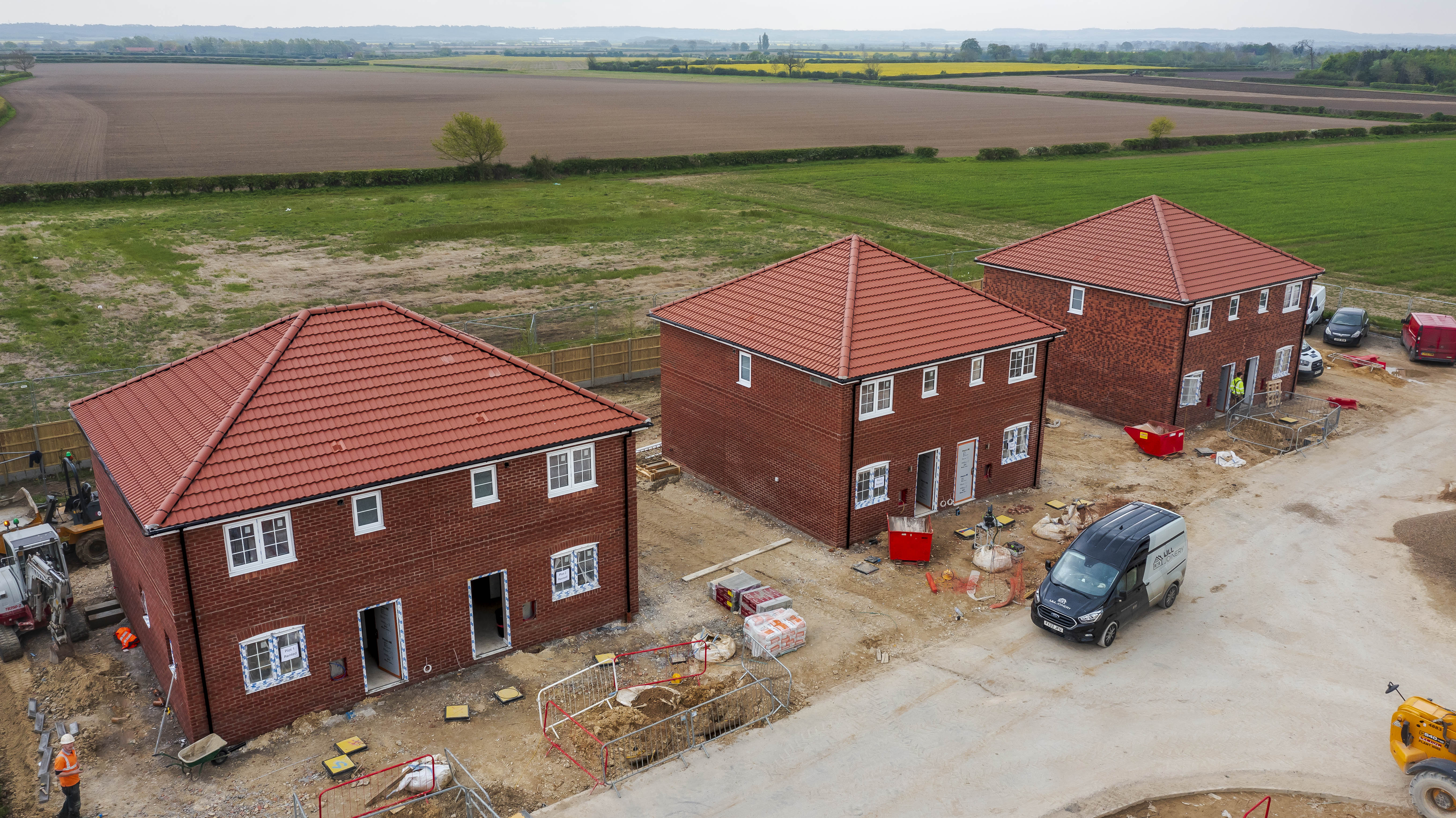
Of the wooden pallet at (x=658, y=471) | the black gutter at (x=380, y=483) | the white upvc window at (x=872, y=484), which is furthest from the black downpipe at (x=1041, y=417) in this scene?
the black gutter at (x=380, y=483)

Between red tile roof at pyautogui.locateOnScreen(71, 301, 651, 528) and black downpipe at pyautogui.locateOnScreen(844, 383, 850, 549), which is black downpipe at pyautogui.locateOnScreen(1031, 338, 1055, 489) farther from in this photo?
red tile roof at pyautogui.locateOnScreen(71, 301, 651, 528)

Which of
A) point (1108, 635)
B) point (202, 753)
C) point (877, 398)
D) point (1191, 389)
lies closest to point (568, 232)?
point (1191, 389)

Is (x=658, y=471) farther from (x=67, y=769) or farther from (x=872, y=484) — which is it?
(x=67, y=769)

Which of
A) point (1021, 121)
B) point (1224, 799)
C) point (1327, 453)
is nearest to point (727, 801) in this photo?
point (1224, 799)

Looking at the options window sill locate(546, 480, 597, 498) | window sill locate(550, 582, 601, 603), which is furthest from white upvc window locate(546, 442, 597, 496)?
window sill locate(550, 582, 601, 603)

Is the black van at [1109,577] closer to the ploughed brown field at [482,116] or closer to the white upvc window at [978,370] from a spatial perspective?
the white upvc window at [978,370]
